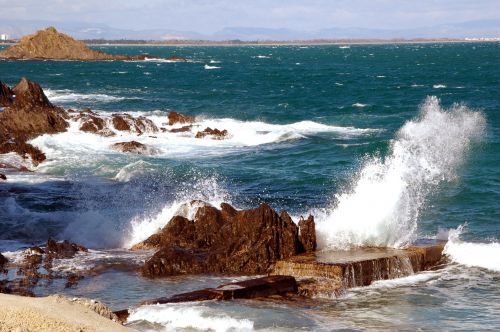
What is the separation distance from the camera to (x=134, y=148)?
33.5 m

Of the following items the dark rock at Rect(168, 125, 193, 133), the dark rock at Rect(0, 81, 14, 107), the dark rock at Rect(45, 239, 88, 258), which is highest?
the dark rock at Rect(0, 81, 14, 107)

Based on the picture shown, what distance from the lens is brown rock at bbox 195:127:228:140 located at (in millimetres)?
38334

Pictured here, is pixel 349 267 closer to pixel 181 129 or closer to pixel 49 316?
pixel 49 316

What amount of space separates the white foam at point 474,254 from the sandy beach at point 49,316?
27.1ft

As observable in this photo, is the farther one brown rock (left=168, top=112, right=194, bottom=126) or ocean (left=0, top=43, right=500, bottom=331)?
brown rock (left=168, top=112, right=194, bottom=126)

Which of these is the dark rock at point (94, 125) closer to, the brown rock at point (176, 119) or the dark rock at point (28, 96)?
the dark rock at point (28, 96)

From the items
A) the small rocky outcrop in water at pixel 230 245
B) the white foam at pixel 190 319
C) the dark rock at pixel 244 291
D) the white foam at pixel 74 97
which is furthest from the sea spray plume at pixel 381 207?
the white foam at pixel 74 97

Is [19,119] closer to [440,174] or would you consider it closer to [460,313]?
[440,174]

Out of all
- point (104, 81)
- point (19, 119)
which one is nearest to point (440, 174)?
point (19, 119)

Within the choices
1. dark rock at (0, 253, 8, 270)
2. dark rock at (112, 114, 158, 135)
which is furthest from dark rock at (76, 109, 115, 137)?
dark rock at (0, 253, 8, 270)

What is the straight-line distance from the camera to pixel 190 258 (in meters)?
15.9

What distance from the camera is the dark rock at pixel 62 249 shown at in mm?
16703

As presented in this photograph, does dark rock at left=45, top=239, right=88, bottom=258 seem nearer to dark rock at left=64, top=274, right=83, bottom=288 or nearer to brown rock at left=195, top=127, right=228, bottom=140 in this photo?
dark rock at left=64, top=274, right=83, bottom=288

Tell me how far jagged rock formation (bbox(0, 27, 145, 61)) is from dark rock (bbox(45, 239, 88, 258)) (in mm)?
121619
